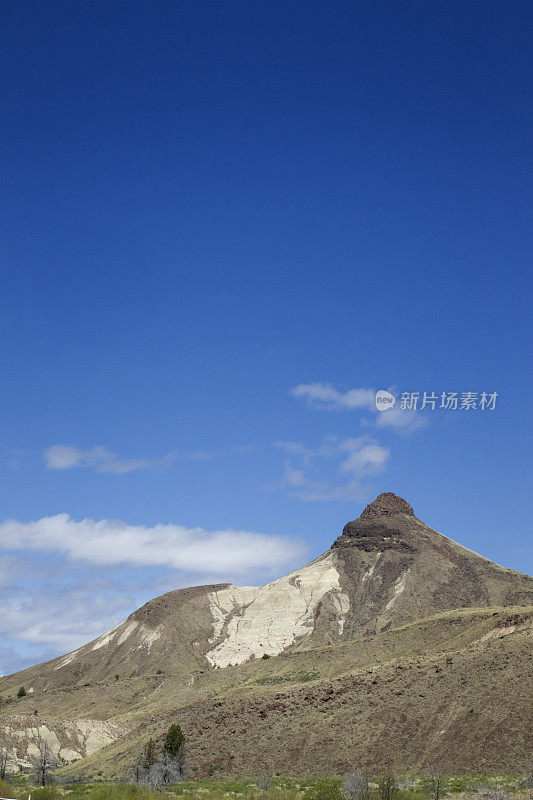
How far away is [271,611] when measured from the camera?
161 m

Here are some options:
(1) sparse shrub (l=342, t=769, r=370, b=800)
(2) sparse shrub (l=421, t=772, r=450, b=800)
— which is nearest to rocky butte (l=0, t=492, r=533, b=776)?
(2) sparse shrub (l=421, t=772, r=450, b=800)

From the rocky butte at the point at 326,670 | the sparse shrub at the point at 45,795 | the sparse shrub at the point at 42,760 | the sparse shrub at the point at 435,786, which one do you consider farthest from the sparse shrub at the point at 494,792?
the sparse shrub at the point at 42,760

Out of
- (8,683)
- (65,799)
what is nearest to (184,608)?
(8,683)

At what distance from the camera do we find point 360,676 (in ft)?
240

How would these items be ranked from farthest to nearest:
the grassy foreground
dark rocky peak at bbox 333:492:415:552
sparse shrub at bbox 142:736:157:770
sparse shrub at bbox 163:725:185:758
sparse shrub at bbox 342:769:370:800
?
1. dark rocky peak at bbox 333:492:415:552
2. sparse shrub at bbox 163:725:185:758
3. sparse shrub at bbox 142:736:157:770
4. sparse shrub at bbox 342:769:370:800
5. the grassy foreground

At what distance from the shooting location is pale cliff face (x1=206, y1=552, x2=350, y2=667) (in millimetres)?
146500

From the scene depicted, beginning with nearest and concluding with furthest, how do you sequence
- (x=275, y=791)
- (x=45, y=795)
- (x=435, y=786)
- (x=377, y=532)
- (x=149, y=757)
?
(x=45, y=795)
(x=275, y=791)
(x=435, y=786)
(x=149, y=757)
(x=377, y=532)

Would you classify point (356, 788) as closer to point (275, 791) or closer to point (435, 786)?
point (275, 791)

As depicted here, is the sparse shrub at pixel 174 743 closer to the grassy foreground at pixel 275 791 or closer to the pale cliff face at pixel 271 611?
the grassy foreground at pixel 275 791

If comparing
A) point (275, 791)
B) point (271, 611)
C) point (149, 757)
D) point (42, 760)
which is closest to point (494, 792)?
point (275, 791)

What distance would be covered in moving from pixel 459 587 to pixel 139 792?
133 m

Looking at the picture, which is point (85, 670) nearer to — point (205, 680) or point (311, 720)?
point (205, 680)

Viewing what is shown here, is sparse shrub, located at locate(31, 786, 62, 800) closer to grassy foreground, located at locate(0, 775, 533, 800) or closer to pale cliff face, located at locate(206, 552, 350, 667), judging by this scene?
grassy foreground, located at locate(0, 775, 533, 800)

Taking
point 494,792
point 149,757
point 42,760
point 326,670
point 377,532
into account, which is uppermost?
point 377,532
